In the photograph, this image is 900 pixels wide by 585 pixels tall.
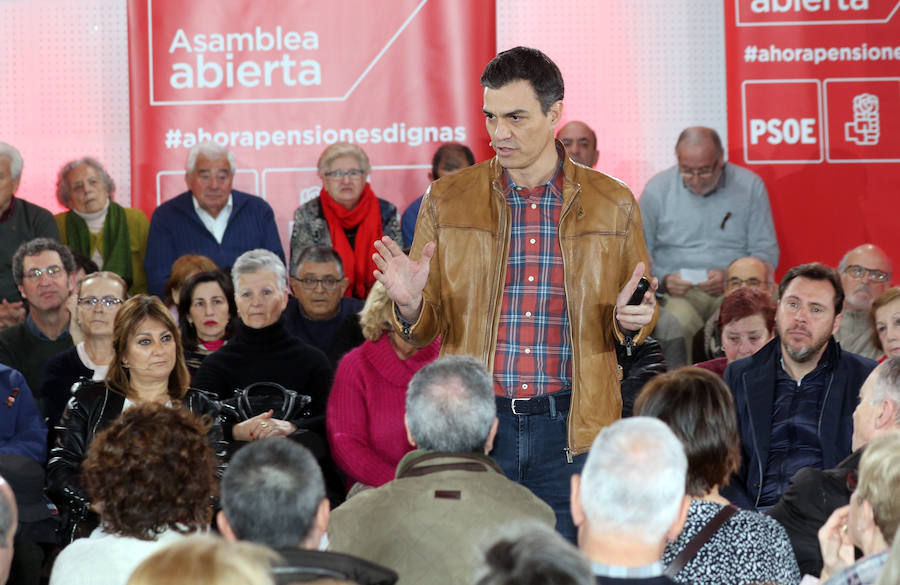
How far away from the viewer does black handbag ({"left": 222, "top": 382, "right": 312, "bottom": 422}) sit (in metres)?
4.83

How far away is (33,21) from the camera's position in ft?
25.9

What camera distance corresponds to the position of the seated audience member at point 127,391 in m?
4.27

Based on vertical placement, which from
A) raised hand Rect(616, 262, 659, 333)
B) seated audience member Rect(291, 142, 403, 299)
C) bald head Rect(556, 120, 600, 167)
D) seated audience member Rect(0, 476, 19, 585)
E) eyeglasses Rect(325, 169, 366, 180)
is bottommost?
seated audience member Rect(0, 476, 19, 585)

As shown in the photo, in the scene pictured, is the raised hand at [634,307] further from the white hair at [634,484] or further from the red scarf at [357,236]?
the red scarf at [357,236]

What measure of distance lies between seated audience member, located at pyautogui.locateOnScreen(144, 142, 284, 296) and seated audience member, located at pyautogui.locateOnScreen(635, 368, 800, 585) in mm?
3972

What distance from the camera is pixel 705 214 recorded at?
7090 millimetres

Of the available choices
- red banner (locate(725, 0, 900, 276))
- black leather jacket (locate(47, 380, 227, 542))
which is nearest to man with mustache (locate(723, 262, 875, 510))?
black leather jacket (locate(47, 380, 227, 542))

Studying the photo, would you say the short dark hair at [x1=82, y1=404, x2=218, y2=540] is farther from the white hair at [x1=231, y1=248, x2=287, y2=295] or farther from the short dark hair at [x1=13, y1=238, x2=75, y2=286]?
the short dark hair at [x1=13, y1=238, x2=75, y2=286]

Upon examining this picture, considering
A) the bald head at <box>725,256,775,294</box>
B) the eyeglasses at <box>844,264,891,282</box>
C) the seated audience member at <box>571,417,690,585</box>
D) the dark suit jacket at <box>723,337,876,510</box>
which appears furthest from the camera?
the bald head at <box>725,256,775,294</box>

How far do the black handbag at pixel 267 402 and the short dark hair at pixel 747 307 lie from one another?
183 cm

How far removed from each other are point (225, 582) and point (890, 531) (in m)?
1.41

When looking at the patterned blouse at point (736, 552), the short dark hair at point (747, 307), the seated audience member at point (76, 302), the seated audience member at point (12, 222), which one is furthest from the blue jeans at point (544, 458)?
the seated audience member at point (12, 222)

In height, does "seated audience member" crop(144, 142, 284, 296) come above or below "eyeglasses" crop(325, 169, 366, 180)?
below

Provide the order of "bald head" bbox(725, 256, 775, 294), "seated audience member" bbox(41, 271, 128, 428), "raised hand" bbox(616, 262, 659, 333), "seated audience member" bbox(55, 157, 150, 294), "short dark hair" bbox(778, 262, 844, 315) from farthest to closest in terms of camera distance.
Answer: "seated audience member" bbox(55, 157, 150, 294) → "bald head" bbox(725, 256, 775, 294) → "seated audience member" bbox(41, 271, 128, 428) → "short dark hair" bbox(778, 262, 844, 315) → "raised hand" bbox(616, 262, 659, 333)
